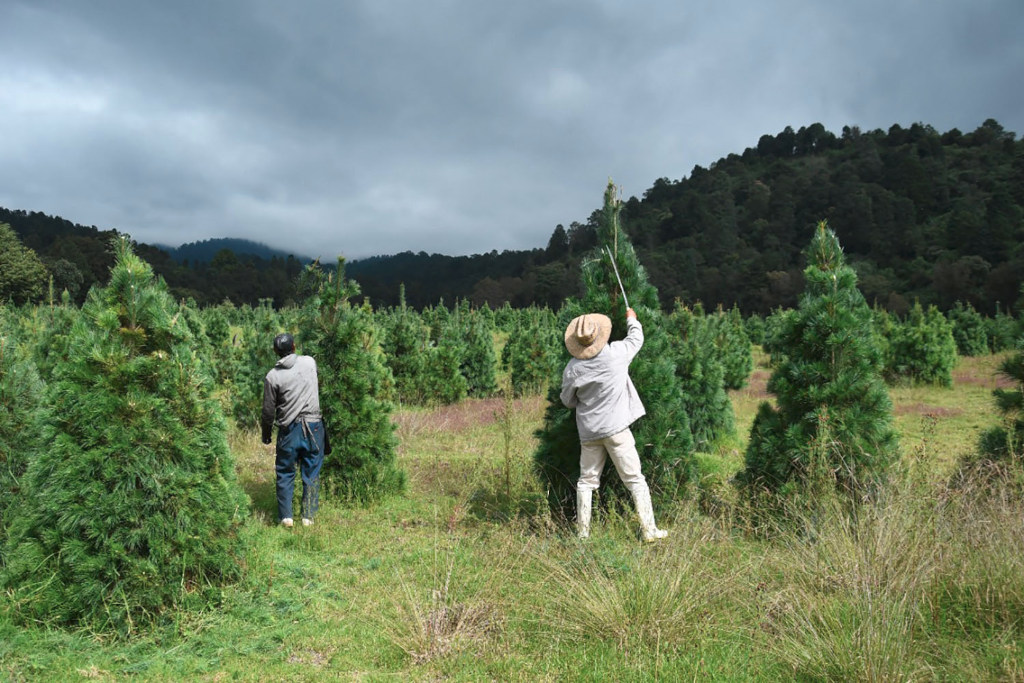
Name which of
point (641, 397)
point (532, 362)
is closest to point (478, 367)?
point (532, 362)

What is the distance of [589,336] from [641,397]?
40.9 inches

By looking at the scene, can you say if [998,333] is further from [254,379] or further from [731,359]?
[254,379]

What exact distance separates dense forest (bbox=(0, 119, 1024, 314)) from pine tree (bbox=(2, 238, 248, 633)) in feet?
129

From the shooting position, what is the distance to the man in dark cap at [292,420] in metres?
6.03

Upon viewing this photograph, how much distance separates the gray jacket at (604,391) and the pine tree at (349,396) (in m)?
2.72

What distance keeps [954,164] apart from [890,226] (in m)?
22.4

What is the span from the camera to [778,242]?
72.8 metres

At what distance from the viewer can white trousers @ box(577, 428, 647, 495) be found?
16.8 feet

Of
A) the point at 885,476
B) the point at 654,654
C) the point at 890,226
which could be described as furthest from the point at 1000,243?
the point at 654,654

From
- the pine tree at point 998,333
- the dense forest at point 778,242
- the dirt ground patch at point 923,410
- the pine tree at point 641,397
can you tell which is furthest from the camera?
the dense forest at point 778,242

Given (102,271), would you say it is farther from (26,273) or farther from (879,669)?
(879,669)

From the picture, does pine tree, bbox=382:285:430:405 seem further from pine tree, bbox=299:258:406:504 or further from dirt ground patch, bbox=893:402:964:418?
dirt ground patch, bbox=893:402:964:418

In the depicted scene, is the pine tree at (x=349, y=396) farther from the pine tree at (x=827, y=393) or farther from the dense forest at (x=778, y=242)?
the dense forest at (x=778, y=242)

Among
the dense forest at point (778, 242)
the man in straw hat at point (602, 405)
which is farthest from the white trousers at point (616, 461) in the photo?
the dense forest at point (778, 242)
